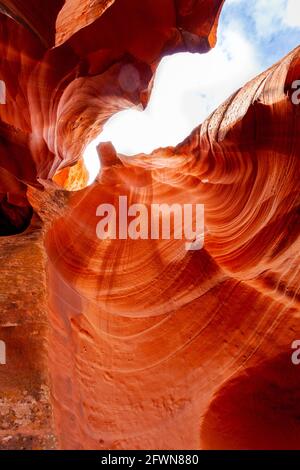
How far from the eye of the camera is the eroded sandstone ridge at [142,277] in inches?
104

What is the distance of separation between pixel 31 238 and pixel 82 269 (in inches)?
26.2

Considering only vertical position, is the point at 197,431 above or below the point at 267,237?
below

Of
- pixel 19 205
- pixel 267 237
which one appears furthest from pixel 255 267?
pixel 19 205

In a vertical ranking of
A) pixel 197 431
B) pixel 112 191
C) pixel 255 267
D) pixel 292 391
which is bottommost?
pixel 197 431

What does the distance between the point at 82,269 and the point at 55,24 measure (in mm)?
3498

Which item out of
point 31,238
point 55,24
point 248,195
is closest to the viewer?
point 31,238

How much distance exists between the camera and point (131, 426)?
2678mm

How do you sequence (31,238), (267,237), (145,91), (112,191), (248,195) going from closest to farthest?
(31,238), (267,237), (248,195), (112,191), (145,91)

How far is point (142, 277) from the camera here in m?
3.67

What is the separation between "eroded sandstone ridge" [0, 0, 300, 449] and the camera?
2.63m

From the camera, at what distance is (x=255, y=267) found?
349 centimetres

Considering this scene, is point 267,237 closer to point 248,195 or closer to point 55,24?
point 248,195
